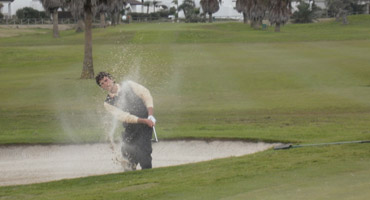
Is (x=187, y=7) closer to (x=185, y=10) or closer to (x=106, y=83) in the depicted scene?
(x=185, y=10)

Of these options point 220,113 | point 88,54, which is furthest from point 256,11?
point 220,113

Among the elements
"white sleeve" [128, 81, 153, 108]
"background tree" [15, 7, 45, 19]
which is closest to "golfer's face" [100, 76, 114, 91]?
"white sleeve" [128, 81, 153, 108]

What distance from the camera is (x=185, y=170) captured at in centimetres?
991

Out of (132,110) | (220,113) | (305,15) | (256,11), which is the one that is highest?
(132,110)

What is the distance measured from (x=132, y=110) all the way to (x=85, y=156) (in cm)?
377

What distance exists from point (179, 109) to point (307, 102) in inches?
148

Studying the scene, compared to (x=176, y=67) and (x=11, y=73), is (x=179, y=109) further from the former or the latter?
(x=11, y=73)

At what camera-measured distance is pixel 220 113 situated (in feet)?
60.4

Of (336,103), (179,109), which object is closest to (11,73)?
(179,109)

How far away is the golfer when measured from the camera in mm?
9930

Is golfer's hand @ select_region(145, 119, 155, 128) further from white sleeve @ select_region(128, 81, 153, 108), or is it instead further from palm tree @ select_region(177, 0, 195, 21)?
palm tree @ select_region(177, 0, 195, 21)

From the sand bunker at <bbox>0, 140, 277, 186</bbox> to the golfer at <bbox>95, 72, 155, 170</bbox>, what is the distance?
190 centimetres

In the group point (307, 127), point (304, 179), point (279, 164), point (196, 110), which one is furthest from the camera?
point (196, 110)

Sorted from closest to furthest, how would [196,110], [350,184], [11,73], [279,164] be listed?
[350,184] → [279,164] → [196,110] → [11,73]
